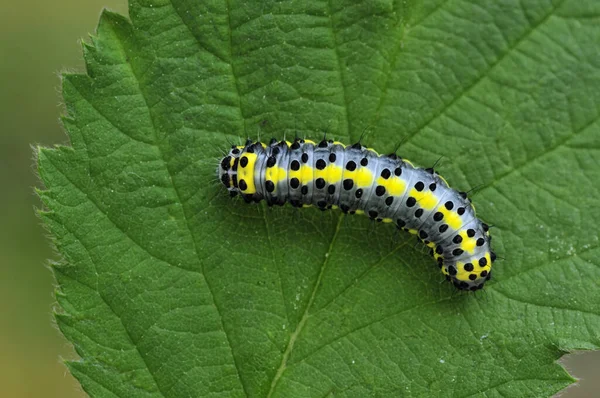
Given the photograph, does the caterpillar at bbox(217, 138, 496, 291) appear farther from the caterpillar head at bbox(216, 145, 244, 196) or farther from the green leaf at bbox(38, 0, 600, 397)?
the green leaf at bbox(38, 0, 600, 397)

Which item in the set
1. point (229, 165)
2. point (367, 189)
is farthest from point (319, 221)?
point (229, 165)

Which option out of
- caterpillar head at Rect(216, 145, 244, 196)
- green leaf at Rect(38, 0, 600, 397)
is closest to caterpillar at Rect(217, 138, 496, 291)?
caterpillar head at Rect(216, 145, 244, 196)

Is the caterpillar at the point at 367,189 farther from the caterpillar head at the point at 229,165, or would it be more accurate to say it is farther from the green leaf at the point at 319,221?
the green leaf at the point at 319,221

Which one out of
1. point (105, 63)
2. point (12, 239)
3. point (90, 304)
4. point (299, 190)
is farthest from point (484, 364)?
point (12, 239)

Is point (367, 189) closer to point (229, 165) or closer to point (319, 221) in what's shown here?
point (319, 221)

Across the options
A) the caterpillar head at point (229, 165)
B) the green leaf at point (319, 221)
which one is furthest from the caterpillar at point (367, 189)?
the green leaf at point (319, 221)

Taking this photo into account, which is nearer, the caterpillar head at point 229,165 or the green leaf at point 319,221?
the green leaf at point 319,221
